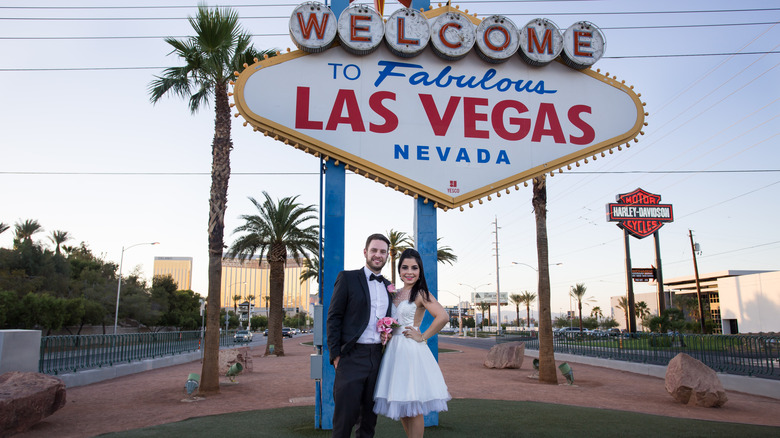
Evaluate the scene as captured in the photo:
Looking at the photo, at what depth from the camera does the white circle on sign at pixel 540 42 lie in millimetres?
7496

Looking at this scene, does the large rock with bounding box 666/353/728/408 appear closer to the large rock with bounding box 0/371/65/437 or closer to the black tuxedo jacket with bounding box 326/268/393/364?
the black tuxedo jacket with bounding box 326/268/393/364

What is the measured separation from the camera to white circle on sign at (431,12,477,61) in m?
7.34

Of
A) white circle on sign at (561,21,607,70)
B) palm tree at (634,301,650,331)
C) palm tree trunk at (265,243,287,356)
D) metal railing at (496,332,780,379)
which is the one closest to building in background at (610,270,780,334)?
palm tree at (634,301,650,331)

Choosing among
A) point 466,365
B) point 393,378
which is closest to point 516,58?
point 393,378

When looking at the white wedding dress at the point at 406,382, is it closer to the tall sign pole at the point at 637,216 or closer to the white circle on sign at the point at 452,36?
the white circle on sign at the point at 452,36

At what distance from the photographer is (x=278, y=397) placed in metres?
11.3

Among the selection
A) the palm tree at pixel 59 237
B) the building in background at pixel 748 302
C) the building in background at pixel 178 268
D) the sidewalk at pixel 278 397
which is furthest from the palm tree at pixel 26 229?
the building in background at pixel 178 268

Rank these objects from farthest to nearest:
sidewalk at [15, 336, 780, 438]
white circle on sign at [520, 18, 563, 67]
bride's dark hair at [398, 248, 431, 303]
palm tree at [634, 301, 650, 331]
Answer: palm tree at [634, 301, 650, 331] → sidewalk at [15, 336, 780, 438] → white circle on sign at [520, 18, 563, 67] → bride's dark hair at [398, 248, 431, 303]

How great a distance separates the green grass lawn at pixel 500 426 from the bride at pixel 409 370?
237 centimetres

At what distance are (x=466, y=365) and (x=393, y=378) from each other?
1751 centimetres

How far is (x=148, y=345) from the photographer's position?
19625 millimetres

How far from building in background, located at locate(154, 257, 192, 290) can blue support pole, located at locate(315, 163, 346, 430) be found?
185 m

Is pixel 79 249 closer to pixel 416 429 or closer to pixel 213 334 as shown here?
pixel 213 334

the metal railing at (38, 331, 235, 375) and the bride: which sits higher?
the bride
